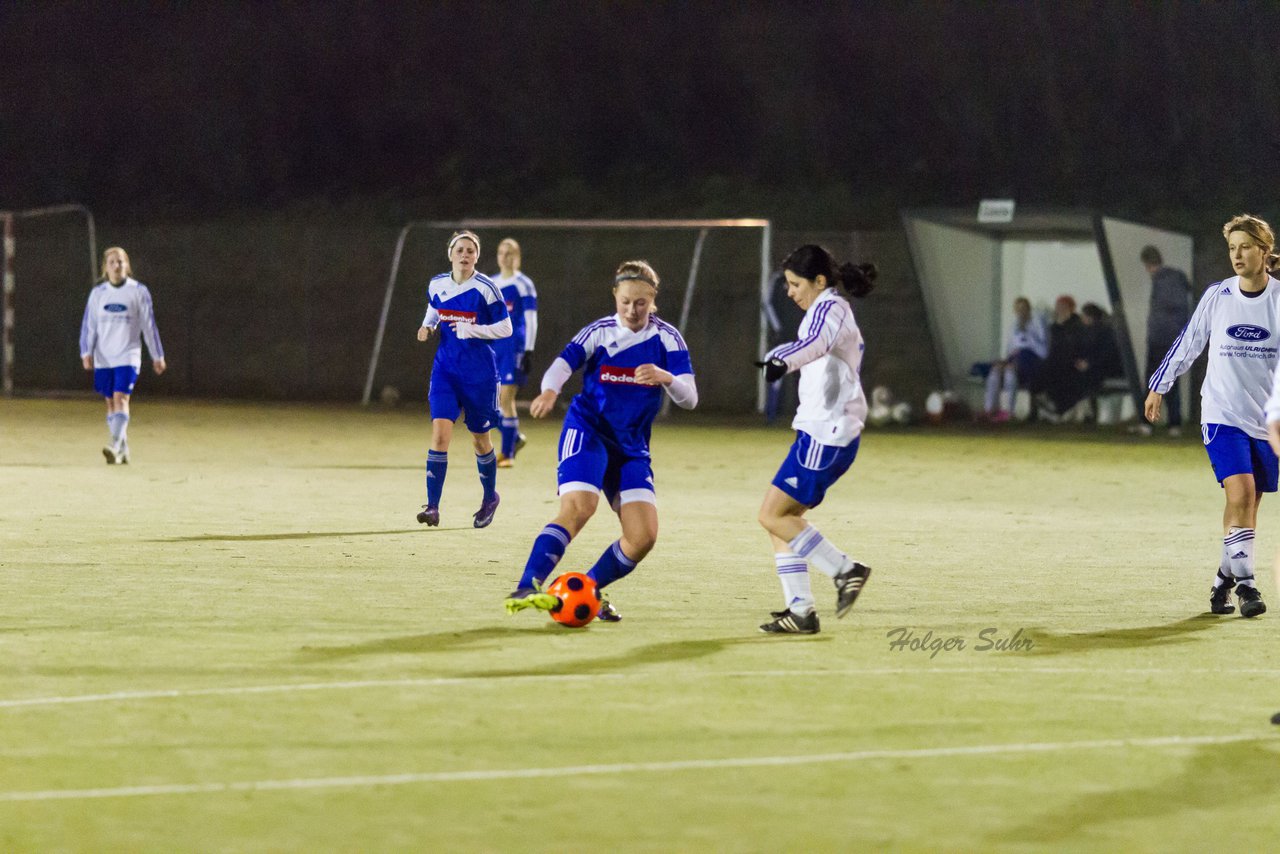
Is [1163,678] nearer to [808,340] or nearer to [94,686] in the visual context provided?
[808,340]

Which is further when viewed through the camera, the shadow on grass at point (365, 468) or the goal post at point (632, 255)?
the goal post at point (632, 255)

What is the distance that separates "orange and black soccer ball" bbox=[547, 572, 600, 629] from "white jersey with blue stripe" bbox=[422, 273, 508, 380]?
465 cm

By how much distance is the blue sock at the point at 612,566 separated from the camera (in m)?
7.99

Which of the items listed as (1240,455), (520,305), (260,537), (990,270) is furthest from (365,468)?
(990,270)

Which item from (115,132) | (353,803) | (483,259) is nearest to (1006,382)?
(483,259)

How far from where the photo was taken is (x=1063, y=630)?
793 centimetres

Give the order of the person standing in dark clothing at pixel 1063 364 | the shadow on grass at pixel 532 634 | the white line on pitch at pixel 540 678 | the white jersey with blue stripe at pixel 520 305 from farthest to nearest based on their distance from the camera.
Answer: the person standing in dark clothing at pixel 1063 364, the white jersey with blue stripe at pixel 520 305, the shadow on grass at pixel 532 634, the white line on pitch at pixel 540 678

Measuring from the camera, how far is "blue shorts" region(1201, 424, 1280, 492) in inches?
336

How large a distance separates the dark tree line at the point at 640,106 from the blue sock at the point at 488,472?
2563 centimetres

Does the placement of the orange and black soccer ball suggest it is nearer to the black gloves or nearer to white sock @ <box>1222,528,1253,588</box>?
the black gloves

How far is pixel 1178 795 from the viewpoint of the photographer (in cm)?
504

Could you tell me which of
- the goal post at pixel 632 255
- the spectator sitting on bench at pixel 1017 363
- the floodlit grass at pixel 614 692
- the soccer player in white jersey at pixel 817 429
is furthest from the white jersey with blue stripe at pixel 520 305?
the spectator sitting on bench at pixel 1017 363

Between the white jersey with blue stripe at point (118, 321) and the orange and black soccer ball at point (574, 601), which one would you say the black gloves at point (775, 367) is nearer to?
the orange and black soccer ball at point (574, 601)

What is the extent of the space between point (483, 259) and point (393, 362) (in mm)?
2462
